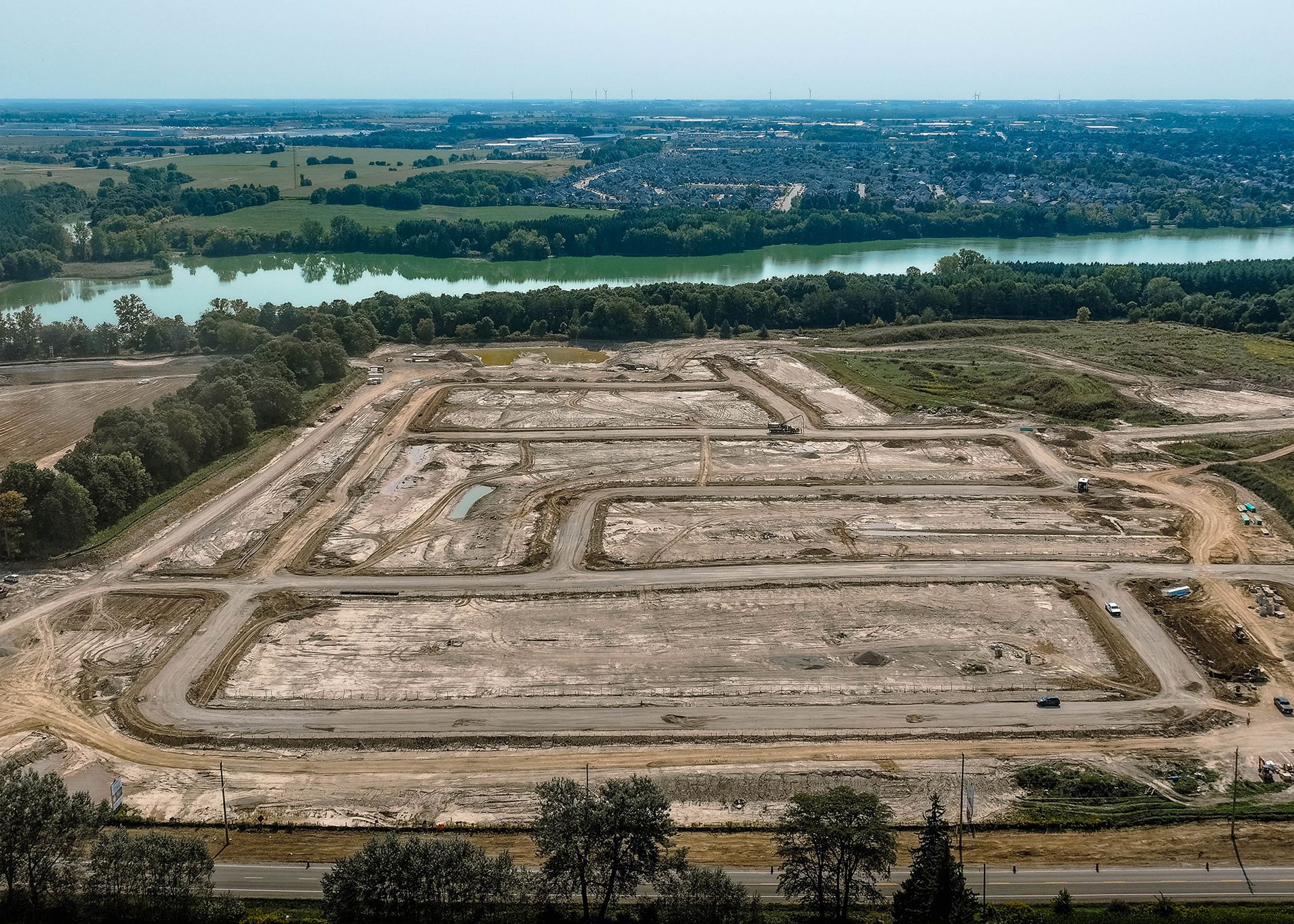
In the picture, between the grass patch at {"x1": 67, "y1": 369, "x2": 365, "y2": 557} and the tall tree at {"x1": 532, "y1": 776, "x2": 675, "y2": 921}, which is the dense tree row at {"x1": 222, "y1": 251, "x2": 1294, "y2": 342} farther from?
the tall tree at {"x1": 532, "y1": 776, "x2": 675, "y2": 921}

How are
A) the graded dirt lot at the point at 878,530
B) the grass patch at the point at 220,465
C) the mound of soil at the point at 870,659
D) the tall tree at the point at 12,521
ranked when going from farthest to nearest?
1. the grass patch at the point at 220,465
2. the graded dirt lot at the point at 878,530
3. the tall tree at the point at 12,521
4. the mound of soil at the point at 870,659

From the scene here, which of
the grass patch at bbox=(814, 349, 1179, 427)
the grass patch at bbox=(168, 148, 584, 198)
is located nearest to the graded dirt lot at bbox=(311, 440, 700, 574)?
the grass patch at bbox=(814, 349, 1179, 427)

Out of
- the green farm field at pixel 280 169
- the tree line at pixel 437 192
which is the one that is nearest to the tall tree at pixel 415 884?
the tree line at pixel 437 192

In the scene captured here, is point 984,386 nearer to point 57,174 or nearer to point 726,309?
point 726,309

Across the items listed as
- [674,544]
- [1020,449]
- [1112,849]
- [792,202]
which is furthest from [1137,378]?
[792,202]

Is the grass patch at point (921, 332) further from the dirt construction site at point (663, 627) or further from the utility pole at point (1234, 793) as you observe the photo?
the utility pole at point (1234, 793)
